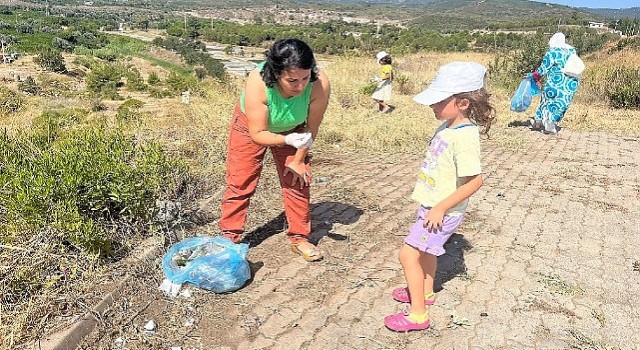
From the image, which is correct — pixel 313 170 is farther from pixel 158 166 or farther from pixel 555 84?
pixel 555 84

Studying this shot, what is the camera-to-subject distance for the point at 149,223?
11.1 feet

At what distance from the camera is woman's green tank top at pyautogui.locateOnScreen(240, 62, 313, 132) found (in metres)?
2.82

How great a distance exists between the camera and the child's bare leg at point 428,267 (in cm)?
263

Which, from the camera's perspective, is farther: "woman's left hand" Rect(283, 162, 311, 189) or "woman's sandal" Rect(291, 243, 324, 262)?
"woman's sandal" Rect(291, 243, 324, 262)

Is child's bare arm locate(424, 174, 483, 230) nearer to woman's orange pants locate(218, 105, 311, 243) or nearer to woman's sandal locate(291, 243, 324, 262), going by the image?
woman's orange pants locate(218, 105, 311, 243)

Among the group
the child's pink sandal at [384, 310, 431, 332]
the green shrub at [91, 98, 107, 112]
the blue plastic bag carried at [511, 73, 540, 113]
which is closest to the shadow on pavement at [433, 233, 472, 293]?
the child's pink sandal at [384, 310, 431, 332]

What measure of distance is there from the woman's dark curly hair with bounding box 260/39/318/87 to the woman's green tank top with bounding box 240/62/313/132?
0.47ft

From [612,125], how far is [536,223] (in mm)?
5964

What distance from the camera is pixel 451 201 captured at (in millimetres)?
2254

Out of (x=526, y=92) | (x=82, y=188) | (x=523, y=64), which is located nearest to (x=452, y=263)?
(x=82, y=188)

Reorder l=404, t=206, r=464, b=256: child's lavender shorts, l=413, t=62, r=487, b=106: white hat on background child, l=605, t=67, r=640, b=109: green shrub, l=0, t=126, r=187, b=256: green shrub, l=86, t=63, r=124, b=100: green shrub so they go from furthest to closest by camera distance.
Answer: l=86, t=63, r=124, b=100: green shrub → l=605, t=67, r=640, b=109: green shrub → l=0, t=126, r=187, b=256: green shrub → l=404, t=206, r=464, b=256: child's lavender shorts → l=413, t=62, r=487, b=106: white hat on background child

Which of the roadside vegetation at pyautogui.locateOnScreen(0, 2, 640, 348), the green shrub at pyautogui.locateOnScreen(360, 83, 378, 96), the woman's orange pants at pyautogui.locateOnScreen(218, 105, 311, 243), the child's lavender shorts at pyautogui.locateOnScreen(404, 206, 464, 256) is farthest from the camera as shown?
the green shrub at pyautogui.locateOnScreen(360, 83, 378, 96)

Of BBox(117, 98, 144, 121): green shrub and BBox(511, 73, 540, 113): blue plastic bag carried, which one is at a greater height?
BBox(511, 73, 540, 113): blue plastic bag carried

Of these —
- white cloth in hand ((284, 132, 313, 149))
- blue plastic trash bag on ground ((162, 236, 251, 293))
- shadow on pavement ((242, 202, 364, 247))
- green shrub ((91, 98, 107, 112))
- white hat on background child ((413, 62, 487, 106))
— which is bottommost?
green shrub ((91, 98, 107, 112))
